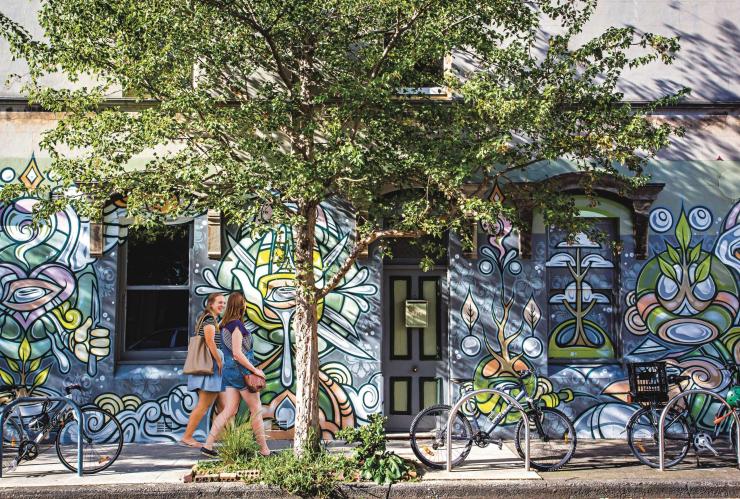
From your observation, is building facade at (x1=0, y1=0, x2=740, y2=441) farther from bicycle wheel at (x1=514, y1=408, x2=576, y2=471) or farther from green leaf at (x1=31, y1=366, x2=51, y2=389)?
bicycle wheel at (x1=514, y1=408, x2=576, y2=471)

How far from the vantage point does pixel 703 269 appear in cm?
1130

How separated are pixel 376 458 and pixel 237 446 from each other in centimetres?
168

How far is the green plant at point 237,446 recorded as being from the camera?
905 cm

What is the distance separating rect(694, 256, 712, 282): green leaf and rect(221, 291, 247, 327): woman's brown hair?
21.6 feet

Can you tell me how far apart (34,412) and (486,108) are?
24.7ft

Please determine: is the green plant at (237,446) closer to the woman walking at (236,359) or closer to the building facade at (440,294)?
the woman walking at (236,359)

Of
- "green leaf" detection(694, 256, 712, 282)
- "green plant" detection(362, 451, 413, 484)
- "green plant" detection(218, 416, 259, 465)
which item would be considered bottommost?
"green plant" detection(362, 451, 413, 484)

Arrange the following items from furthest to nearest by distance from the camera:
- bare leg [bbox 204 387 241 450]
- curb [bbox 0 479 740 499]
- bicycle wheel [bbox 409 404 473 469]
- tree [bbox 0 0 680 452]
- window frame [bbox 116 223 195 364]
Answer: window frame [bbox 116 223 195 364] → bare leg [bbox 204 387 241 450] → bicycle wheel [bbox 409 404 473 469] → tree [bbox 0 0 680 452] → curb [bbox 0 479 740 499]

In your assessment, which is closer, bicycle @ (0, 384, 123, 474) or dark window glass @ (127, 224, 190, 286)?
bicycle @ (0, 384, 123, 474)

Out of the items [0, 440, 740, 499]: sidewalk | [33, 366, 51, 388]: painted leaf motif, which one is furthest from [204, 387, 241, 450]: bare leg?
[33, 366, 51, 388]: painted leaf motif

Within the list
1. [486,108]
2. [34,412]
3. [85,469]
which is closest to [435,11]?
[486,108]

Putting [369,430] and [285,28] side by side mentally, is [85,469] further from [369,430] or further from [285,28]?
[285,28]

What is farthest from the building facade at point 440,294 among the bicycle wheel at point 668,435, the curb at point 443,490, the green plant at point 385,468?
the curb at point 443,490

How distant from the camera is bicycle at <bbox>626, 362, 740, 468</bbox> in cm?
943
